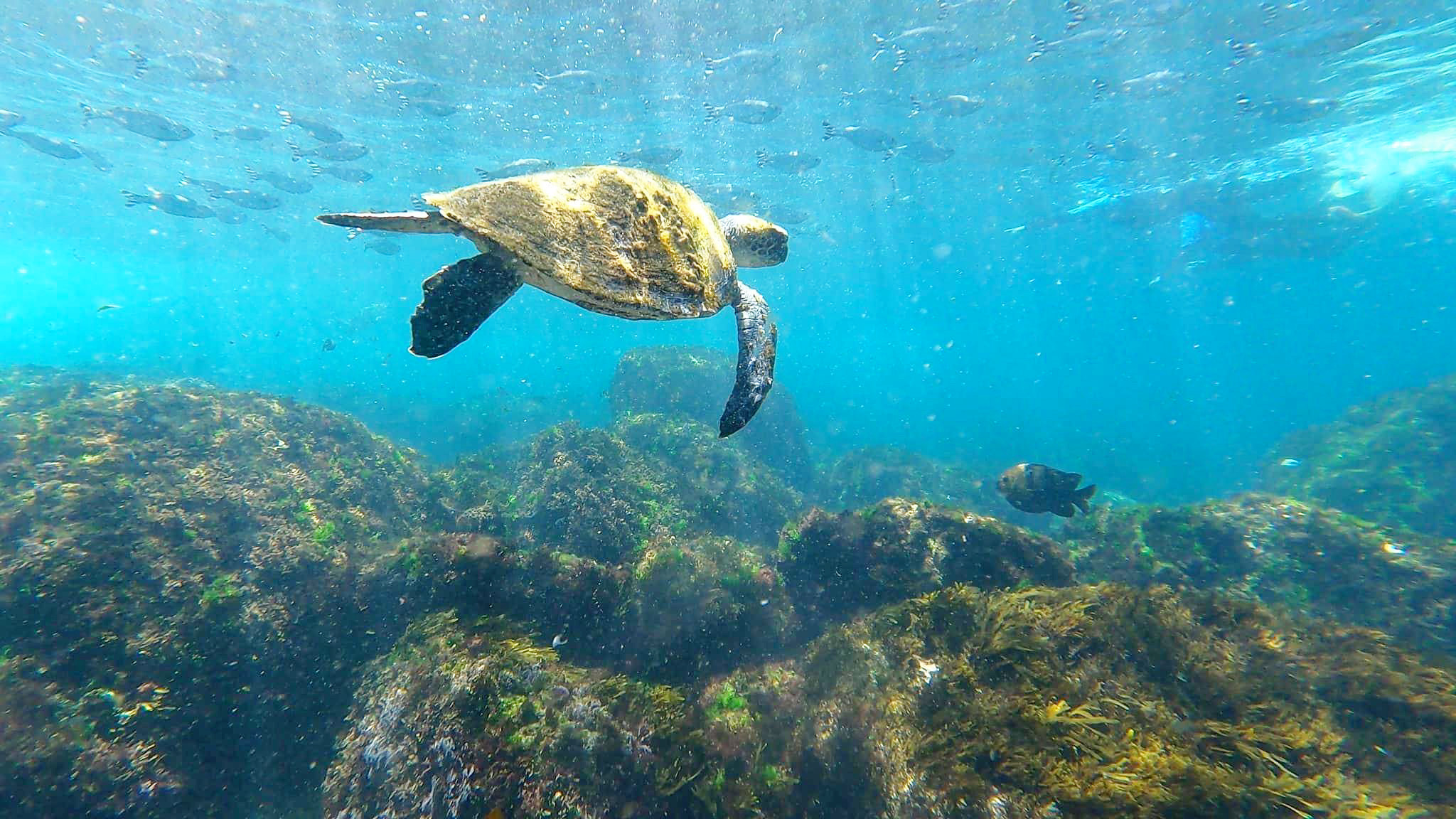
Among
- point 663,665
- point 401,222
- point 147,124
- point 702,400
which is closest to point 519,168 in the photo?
point 147,124

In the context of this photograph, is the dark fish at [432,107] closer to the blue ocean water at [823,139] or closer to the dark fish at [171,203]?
the blue ocean water at [823,139]

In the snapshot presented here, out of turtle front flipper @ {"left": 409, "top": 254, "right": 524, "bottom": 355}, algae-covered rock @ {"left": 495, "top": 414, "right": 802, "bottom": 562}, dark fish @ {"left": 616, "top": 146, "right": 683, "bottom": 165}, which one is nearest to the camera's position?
turtle front flipper @ {"left": 409, "top": 254, "right": 524, "bottom": 355}

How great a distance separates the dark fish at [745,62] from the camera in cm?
1764

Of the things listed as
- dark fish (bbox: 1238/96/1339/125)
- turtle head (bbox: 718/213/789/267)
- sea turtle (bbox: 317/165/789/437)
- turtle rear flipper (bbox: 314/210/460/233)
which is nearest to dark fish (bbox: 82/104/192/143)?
turtle rear flipper (bbox: 314/210/460/233)

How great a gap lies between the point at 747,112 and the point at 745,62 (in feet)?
8.38

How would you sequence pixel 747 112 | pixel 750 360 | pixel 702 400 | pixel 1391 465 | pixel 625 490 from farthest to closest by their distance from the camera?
pixel 702 400 < pixel 747 112 < pixel 1391 465 < pixel 625 490 < pixel 750 360

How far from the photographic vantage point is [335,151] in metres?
24.5

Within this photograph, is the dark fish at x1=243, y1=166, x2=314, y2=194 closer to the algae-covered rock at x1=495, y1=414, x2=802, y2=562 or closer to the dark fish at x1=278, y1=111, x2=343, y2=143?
the dark fish at x1=278, y1=111, x2=343, y2=143

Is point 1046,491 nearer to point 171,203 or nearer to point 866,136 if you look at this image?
point 866,136

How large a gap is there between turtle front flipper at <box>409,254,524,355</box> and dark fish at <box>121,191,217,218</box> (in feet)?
103

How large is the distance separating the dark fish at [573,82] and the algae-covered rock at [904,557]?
62.4ft

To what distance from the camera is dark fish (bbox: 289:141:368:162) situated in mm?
23531

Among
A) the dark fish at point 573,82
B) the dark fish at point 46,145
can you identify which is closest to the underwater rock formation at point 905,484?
the dark fish at point 573,82

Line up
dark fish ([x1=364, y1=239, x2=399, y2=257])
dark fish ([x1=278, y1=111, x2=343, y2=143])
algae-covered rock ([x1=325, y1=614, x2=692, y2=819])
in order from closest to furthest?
algae-covered rock ([x1=325, y1=614, x2=692, y2=819]), dark fish ([x1=278, y1=111, x2=343, y2=143]), dark fish ([x1=364, y1=239, x2=399, y2=257])
